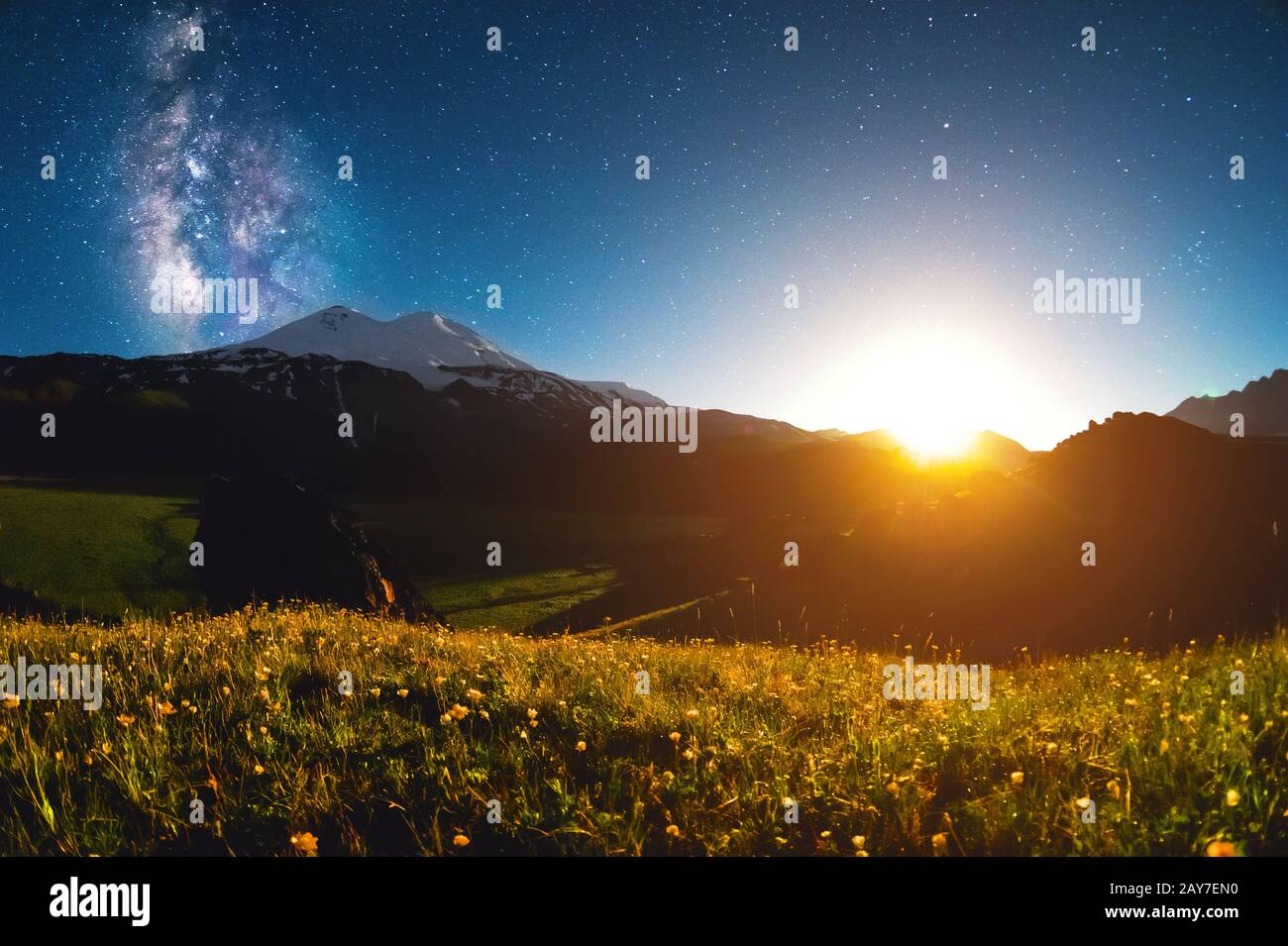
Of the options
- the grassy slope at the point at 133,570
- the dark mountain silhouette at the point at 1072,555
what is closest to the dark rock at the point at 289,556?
the grassy slope at the point at 133,570

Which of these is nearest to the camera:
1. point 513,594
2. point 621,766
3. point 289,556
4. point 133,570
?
point 621,766

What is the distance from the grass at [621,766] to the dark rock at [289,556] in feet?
38.2

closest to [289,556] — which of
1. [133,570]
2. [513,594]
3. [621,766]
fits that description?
[621,766]

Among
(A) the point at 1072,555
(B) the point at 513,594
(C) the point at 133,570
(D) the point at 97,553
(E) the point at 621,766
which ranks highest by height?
(E) the point at 621,766

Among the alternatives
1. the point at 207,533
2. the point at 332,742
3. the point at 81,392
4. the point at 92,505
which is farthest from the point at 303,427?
the point at 332,742

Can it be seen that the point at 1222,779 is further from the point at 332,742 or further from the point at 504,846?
the point at 332,742

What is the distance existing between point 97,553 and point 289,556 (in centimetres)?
3944

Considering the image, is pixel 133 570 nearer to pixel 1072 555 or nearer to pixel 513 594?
pixel 513 594

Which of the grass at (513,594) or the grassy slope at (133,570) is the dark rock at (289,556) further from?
the grass at (513,594)

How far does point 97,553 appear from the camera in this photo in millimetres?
41219

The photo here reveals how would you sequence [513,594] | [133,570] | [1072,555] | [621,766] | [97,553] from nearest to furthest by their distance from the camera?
[621,766]
[1072,555]
[133,570]
[97,553]
[513,594]

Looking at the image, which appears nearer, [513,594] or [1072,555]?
[1072,555]

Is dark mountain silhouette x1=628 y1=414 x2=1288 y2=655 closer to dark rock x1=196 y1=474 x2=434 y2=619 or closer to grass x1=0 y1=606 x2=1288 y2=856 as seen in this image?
dark rock x1=196 y1=474 x2=434 y2=619
